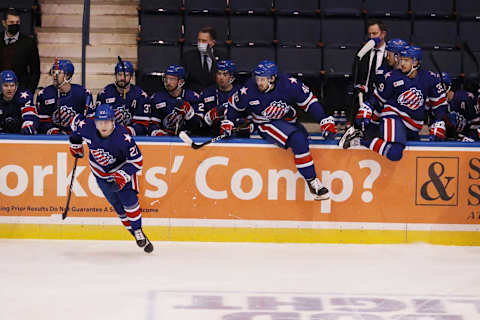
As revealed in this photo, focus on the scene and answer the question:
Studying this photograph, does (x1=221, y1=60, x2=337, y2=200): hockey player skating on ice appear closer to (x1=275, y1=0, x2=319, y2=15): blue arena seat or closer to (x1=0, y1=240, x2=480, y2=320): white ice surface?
(x1=0, y1=240, x2=480, y2=320): white ice surface

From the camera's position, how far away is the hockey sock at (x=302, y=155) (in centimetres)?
686

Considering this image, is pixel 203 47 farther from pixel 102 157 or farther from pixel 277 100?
pixel 102 157

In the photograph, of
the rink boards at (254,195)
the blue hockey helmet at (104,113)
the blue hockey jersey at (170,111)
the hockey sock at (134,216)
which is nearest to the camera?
the blue hockey helmet at (104,113)

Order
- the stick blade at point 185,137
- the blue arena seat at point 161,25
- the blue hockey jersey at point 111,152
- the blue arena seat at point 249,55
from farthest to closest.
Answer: the blue arena seat at point 161,25, the blue arena seat at point 249,55, the stick blade at point 185,137, the blue hockey jersey at point 111,152

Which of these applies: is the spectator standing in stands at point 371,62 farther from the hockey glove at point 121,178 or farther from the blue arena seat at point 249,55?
the hockey glove at point 121,178

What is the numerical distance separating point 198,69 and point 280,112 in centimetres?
134

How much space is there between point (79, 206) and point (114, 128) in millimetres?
986

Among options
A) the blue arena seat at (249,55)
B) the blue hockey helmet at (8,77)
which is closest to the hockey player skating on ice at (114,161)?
the blue hockey helmet at (8,77)

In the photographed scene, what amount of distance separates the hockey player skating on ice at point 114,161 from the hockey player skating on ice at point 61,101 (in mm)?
974

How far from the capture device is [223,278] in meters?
5.71

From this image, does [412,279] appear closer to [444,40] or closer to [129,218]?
[129,218]

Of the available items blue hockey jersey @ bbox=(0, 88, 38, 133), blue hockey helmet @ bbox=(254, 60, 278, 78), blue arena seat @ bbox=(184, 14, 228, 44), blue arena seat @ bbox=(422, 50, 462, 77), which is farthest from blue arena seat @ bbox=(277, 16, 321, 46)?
blue hockey jersey @ bbox=(0, 88, 38, 133)

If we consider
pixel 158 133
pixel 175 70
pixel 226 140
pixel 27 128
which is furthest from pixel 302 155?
pixel 27 128

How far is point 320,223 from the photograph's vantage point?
707cm
